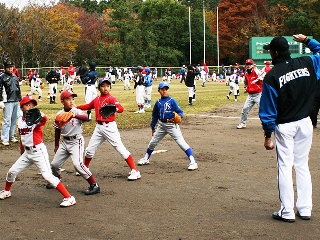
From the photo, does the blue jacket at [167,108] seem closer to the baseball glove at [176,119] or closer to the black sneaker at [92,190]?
the baseball glove at [176,119]

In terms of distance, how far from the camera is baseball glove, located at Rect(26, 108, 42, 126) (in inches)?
263

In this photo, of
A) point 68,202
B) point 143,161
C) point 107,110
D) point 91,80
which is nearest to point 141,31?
point 91,80

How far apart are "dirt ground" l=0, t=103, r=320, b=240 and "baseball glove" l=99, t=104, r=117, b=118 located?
3.98 ft

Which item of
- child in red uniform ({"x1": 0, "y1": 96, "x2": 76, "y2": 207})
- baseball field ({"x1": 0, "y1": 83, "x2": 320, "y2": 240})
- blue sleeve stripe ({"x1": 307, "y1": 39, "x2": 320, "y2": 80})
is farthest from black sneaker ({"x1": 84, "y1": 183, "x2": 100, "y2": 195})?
blue sleeve stripe ({"x1": 307, "y1": 39, "x2": 320, "y2": 80})

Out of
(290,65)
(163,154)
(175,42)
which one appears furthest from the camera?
(175,42)

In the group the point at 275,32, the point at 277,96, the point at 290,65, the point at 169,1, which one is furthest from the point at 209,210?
the point at 169,1

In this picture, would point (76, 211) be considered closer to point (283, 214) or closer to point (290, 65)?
point (283, 214)

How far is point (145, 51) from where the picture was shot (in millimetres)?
72938

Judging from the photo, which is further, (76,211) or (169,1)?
(169,1)

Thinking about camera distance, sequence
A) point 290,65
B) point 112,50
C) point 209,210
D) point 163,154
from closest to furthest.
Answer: point 290,65, point 209,210, point 163,154, point 112,50

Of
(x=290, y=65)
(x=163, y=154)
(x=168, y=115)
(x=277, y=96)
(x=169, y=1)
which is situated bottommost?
(x=163, y=154)

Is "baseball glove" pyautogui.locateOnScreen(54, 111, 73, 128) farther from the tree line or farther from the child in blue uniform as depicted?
the tree line

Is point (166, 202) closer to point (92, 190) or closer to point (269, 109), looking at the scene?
point (92, 190)

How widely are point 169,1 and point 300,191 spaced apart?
7524cm
